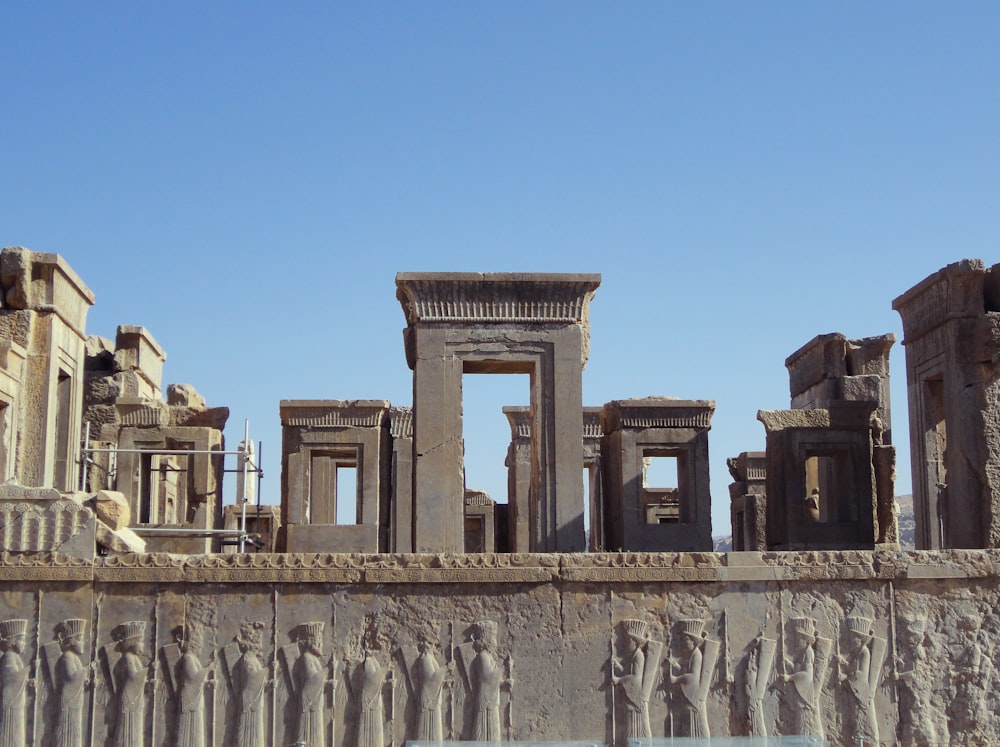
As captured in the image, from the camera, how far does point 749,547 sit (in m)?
20.5

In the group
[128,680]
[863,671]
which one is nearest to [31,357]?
[128,680]

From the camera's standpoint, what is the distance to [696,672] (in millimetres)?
9336

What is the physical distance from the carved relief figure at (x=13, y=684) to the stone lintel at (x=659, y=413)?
1031cm

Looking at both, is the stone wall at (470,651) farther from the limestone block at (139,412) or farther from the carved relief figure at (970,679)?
the limestone block at (139,412)

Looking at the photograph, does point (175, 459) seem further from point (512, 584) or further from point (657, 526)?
point (512, 584)

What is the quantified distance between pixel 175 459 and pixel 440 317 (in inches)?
325

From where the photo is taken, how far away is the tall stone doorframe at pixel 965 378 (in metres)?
12.7

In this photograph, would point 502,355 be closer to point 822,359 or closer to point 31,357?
point 31,357

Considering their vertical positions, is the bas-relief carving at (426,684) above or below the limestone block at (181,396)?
below

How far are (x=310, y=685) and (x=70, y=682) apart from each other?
174 cm

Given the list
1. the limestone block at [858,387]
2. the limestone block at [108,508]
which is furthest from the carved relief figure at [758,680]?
the limestone block at [858,387]

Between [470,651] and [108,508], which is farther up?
[108,508]

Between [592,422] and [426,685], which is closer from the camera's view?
[426,685]

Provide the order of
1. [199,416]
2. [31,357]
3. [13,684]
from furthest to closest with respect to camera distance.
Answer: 1. [199,416]
2. [31,357]
3. [13,684]
